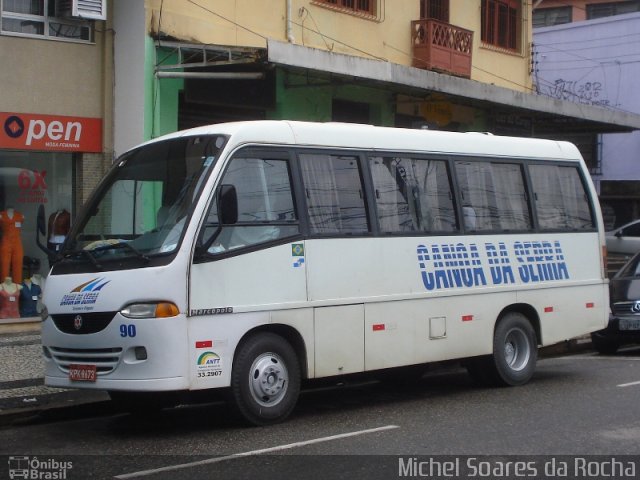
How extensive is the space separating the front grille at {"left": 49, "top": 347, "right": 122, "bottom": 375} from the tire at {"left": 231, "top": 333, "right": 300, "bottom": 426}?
105cm

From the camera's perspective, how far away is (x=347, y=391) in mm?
12039

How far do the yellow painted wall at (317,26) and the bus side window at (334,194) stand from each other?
6795 millimetres

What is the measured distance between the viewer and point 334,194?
33.3 ft

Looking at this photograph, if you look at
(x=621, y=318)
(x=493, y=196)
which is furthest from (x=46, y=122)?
(x=621, y=318)

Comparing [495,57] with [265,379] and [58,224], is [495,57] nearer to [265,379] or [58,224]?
[58,224]

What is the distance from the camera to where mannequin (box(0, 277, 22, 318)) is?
603 inches

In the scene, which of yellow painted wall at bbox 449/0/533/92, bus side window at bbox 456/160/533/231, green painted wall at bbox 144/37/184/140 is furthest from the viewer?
yellow painted wall at bbox 449/0/533/92

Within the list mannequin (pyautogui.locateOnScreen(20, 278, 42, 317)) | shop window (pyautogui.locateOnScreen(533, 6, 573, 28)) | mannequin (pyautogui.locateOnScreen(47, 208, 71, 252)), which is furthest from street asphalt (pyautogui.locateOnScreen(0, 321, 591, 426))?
shop window (pyautogui.locateOnScreen(533, 6, 573, 28))

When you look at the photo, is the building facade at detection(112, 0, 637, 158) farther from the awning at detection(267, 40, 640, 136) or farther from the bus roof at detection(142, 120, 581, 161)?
the bus roof at detection(142, 120, 581, 161)

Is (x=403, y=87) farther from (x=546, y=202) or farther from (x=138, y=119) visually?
(x=546, y=202)

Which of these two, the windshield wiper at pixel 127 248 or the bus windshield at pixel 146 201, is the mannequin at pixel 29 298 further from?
the windshield wiper at pixel 127 248

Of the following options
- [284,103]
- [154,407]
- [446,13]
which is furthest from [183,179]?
[446,13]

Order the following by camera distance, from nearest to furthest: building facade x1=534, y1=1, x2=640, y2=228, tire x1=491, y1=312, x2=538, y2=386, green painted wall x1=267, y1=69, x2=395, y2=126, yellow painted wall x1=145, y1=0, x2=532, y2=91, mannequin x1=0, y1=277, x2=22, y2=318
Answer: tire x1=491, y1=312, x2=538, y2=386 < mannequin x1=0, y1=277, x2=22, y2=318 < yellow painted wall x1=145, y1=0, x2=532, y2=91 < green painted wall x1=267, y1=69, x2=395, y2=126 < building facade x1=534, y1=1, x2=640, y2=228

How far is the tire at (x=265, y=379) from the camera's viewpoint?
9.02 meters
